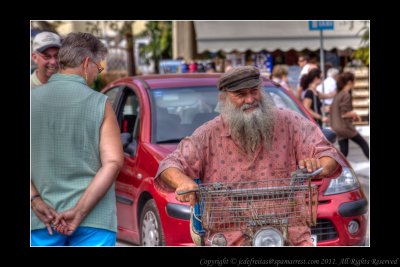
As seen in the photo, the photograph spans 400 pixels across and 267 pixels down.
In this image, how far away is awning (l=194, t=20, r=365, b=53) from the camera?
21438 mm

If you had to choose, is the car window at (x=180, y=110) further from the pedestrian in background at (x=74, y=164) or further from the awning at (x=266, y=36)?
the awning at (x=266, y=36)

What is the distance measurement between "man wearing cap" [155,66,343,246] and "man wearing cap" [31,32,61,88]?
7.79 ft

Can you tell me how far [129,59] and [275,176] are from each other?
20.7 metres

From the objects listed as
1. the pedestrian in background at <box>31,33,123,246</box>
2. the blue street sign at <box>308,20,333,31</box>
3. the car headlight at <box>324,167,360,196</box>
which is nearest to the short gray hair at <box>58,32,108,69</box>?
the pedestrian in background at <box>31,33,123,246</box>

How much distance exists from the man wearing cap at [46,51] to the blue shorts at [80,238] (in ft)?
7.83

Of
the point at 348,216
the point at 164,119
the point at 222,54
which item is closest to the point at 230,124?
the point at 348,216

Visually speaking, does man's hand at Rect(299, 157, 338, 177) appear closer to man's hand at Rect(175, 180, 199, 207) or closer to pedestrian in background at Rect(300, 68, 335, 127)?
man's hand at Rect(175, 180, 199, 207)

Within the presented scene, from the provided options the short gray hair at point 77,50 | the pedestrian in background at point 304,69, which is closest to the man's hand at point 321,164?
the short gray hair at point 77,50

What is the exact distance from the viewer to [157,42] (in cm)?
3303

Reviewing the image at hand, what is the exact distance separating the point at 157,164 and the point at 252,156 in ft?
9.25

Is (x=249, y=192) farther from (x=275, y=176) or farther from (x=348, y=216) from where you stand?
(x=348, y=216)

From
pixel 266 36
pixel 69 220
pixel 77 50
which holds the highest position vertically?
pixel 266 36

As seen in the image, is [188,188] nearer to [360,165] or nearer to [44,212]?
[44,212]

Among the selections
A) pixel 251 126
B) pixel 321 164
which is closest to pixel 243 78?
pixel 251 126
